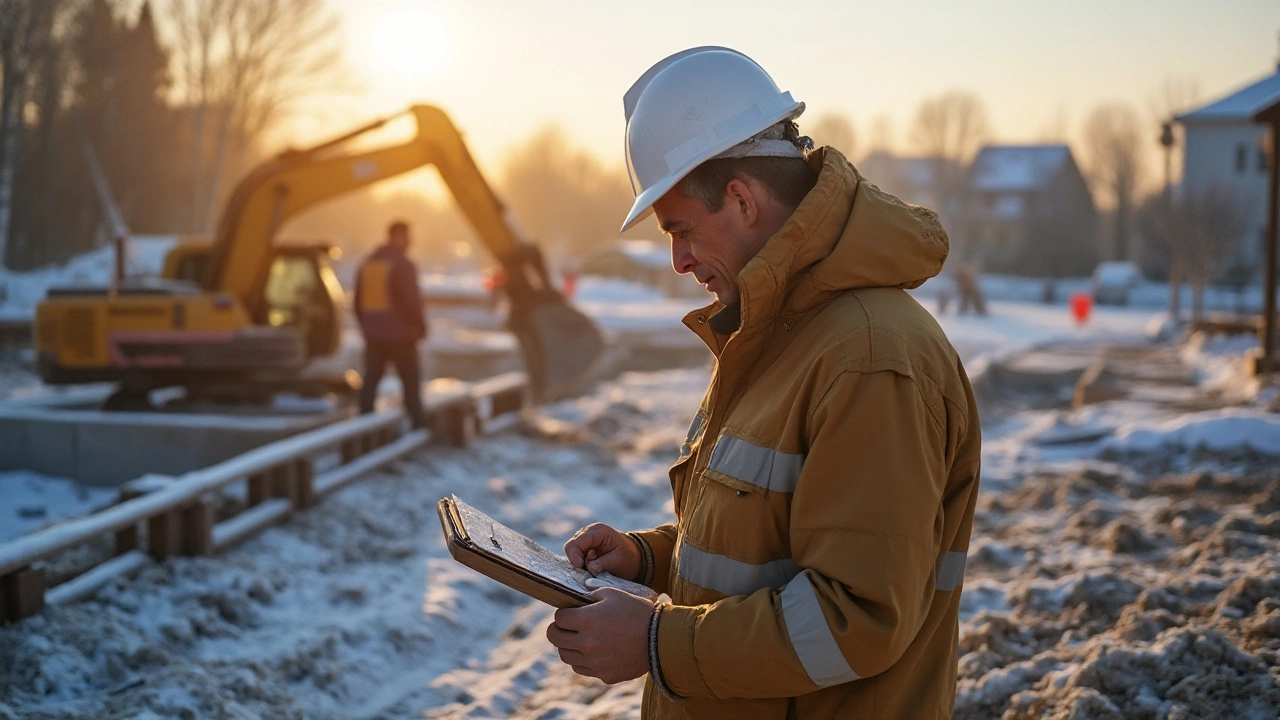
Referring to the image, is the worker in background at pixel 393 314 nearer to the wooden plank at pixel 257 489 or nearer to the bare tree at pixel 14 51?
the wooden plank at pixel 257 489

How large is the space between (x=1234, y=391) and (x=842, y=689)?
13422 mm

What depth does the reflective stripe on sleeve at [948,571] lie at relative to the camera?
2260 millimetres

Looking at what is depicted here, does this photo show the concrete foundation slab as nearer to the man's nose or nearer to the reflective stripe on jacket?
the reflective stripe on jacket

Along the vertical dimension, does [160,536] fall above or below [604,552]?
below

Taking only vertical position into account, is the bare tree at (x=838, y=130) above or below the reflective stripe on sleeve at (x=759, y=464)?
above

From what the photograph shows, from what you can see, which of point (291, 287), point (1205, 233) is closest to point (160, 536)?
point (291, 287)

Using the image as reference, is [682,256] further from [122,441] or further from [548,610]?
[122,441]

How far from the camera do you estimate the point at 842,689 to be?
2195 mm

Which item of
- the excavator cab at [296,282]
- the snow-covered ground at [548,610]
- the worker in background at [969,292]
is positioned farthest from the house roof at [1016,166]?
the excavator cab at [296,282]

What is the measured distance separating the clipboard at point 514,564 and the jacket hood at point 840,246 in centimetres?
67

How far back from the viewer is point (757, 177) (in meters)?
2.29

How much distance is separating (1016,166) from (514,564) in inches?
2985

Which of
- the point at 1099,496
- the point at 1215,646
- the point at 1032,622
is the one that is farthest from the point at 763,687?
the point at 1099,496

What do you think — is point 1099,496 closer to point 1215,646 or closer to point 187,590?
point 1215,646
